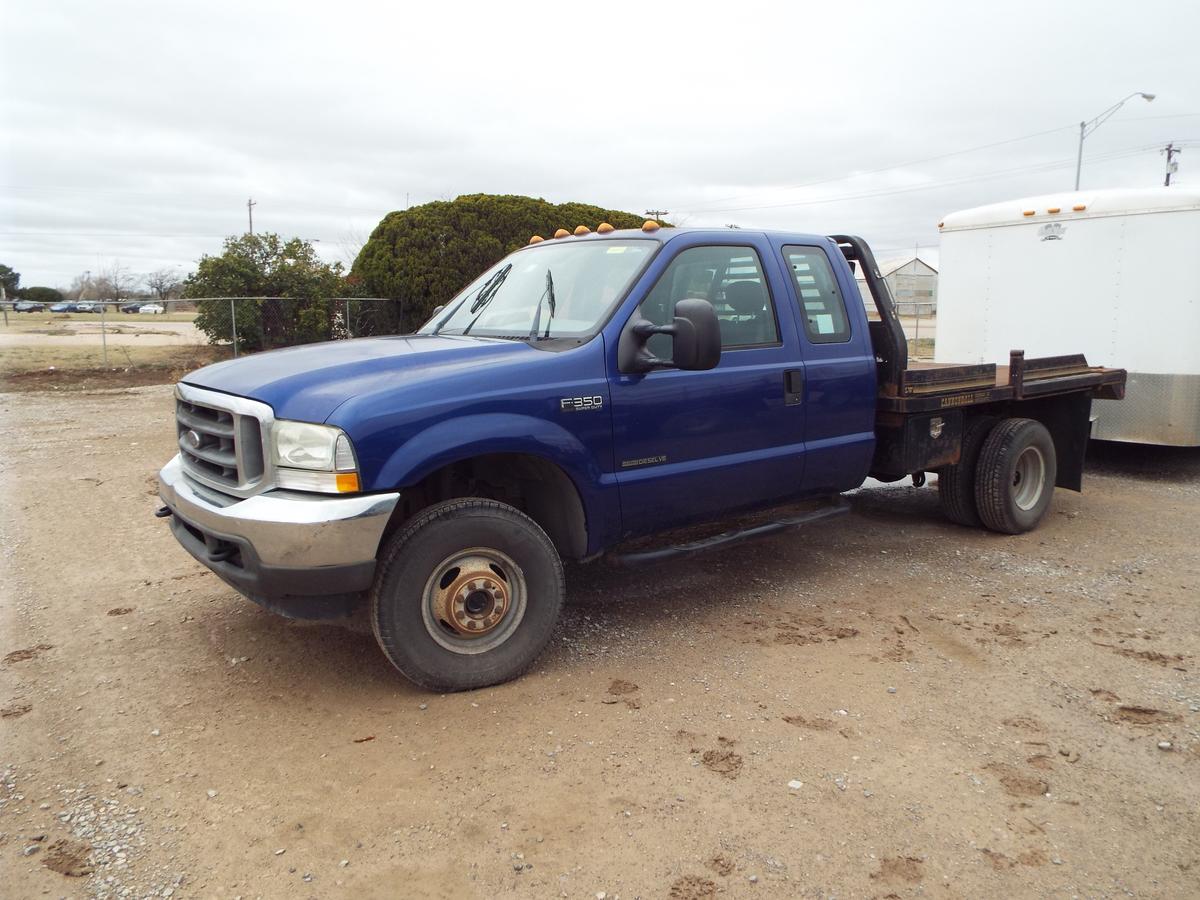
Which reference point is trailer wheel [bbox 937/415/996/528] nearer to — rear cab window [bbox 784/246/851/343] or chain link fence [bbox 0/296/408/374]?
rear cab window [bbox 784/246/851/343]

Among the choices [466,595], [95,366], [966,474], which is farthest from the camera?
[95,366]

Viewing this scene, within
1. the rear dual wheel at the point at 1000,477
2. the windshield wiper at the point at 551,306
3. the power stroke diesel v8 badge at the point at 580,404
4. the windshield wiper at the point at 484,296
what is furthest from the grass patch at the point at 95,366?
the power stroke diesel v8 badge at the point at 580,404

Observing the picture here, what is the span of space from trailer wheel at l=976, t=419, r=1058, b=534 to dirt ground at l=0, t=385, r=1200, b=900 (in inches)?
25.1

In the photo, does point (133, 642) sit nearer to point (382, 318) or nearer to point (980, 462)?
point (980, 462)

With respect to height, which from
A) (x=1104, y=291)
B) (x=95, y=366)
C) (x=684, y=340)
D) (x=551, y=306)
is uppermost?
(x=1104, y=291)

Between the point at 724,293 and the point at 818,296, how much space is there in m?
0.73

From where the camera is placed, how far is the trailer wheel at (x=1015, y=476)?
6367 millimetres

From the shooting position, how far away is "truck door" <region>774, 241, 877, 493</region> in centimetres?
510

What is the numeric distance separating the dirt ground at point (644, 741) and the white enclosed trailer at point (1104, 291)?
3.05 m

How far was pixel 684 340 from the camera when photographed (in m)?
4.10

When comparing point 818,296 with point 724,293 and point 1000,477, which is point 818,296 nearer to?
point 724,293

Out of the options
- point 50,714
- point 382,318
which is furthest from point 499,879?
point 382,318

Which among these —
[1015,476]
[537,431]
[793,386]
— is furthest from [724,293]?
[1015,476]

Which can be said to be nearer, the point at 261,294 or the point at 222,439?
the point at 222,439
